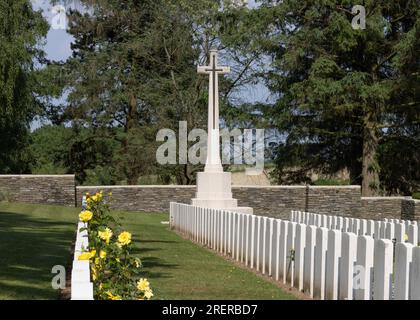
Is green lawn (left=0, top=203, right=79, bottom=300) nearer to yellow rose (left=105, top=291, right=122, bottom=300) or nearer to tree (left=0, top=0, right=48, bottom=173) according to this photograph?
yellow rose (left=105, top=291, right=122, bottom=300)

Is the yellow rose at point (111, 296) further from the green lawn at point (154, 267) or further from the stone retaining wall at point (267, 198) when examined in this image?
the stone retaining wall at point (267, 198)

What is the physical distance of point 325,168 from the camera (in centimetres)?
3688

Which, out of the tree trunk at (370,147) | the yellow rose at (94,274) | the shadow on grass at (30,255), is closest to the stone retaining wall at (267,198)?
the tree trunk at (370,147)

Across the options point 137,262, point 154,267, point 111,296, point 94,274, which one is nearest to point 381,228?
point 154,267

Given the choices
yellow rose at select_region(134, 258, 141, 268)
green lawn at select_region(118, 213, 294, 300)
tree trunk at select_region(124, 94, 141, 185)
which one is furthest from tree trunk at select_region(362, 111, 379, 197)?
yellow rose at select_region(134, 258, 141, 268)

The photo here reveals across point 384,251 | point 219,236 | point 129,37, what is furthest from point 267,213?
point 384,251

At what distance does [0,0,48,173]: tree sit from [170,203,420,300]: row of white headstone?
1716 cm

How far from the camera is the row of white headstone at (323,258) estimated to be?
267 inches

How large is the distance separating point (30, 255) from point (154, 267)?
1.84m

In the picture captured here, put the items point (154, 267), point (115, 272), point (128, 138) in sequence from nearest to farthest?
point (115, 272) → point (154, 267) → point (128, 138)

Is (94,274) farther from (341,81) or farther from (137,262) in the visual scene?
(341,81)

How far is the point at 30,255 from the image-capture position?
1187cm

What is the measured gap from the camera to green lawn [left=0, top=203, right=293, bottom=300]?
A: 906cm

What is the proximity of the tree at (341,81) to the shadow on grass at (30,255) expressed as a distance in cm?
1574
